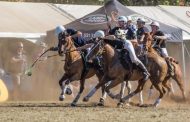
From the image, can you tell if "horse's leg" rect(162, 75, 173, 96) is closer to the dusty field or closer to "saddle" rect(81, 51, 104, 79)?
"saddle" rect(81, 51, 104, 79)

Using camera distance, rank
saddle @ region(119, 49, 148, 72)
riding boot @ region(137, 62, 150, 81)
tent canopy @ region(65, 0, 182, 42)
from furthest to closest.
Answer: tent canopy @ region(65, 0, 182, 42)
riding boot @ region(137, 62, 150, 81)
saddle @ region(119, 49, 148, 72)

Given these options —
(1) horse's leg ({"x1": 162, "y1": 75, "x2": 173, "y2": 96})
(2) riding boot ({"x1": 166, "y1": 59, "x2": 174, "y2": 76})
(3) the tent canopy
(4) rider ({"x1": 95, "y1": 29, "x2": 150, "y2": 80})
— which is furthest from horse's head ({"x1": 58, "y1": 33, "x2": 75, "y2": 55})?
(3) the tent canopy

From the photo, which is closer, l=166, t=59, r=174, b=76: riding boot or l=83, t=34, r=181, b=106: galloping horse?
l=83, t=34, r=181, b=106: galloping horse

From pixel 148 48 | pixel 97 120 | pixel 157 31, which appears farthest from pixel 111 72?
pixel 97 120

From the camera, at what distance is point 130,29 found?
21.3 metres

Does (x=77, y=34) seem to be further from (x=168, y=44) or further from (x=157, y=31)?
(x=168, y=44)

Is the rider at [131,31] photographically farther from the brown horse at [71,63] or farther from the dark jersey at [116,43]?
the brown horse at [71,63]

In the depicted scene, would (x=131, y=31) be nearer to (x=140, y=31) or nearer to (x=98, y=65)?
(x=140, y=31)

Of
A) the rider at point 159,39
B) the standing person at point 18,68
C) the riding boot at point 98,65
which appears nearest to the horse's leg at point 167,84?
the rider at point 159,39

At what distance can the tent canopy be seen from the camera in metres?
25.2

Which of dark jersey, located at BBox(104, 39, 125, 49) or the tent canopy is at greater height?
the tent canopy

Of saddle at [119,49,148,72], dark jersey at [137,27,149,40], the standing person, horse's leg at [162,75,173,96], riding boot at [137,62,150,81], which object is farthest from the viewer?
the standing person

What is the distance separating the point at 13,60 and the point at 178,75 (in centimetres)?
651

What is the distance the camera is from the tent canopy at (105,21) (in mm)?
25156
